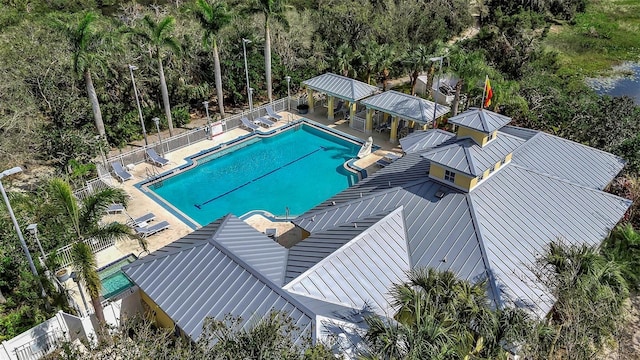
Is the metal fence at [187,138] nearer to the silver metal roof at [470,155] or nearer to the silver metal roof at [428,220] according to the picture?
the silver metal roof at [428,220]

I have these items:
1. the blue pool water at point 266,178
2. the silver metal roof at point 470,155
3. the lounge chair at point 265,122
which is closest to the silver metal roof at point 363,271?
the silver metal roof at point 470,155

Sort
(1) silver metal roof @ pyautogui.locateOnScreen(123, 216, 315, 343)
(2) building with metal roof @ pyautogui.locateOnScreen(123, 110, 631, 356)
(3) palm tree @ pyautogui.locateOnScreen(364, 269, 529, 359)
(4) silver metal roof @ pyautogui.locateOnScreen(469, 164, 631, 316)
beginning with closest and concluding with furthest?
(3) palm tree @ pyautogui.locateOnScreen(364, 269, 529, 359)
(1) silver metal roof @ pyautogui.locateOnScreen(123, 216, 315, 343)
(2) building with metal roof @ pyautogui.locateOnScreen(123, 110, 631, 356)
(4) silver metal roof @ pyautogui.locateOnScreen(469, 164, 631, 316)

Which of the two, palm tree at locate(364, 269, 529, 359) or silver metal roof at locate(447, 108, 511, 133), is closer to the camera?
palm tree at locate(364, 269, 529, 359)

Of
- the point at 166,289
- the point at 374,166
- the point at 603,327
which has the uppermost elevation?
the point at 603,327

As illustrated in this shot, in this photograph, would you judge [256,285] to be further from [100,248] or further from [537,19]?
[537,19]

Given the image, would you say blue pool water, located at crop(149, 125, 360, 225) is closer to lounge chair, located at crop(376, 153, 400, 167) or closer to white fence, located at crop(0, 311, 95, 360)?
lounge chair, located at crop(376, 153, 400, 167)

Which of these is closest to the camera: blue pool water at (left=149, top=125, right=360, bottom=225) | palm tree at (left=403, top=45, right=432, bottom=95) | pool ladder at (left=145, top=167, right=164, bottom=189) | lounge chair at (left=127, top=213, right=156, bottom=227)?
lounge chair at (left=127, top=213, right=156, bottom=227)

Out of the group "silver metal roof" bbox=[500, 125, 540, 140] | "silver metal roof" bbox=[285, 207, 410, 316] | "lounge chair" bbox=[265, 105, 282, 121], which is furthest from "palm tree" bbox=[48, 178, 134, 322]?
"lounge chair" bbox=[265, 105, 282, 121]

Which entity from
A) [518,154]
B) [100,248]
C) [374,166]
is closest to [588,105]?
[518,154]
